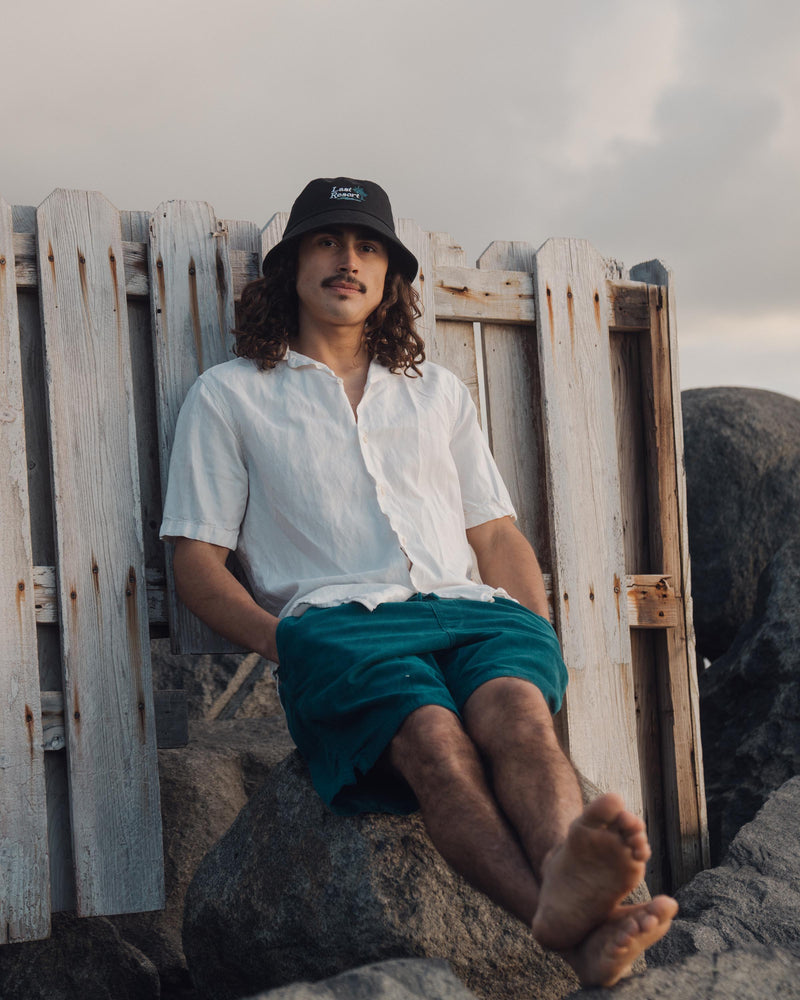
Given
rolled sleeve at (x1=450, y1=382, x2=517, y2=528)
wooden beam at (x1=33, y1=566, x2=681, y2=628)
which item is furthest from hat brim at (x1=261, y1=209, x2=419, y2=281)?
wooden beam at (x1=33, y1=566, x2=681, y2=628)

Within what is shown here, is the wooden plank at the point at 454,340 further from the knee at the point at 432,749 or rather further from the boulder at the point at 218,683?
the boulder at the point at 218,683

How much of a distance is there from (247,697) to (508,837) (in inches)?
151

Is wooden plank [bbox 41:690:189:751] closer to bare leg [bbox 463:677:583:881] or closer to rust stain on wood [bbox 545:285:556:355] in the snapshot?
bare leg [bbox 463:677:583:881]

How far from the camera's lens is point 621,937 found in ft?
6.47

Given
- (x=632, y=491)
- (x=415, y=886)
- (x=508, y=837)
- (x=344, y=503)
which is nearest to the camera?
(x=508, y=837)

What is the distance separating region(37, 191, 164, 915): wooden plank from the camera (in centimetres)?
348

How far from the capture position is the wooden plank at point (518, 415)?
4188mm

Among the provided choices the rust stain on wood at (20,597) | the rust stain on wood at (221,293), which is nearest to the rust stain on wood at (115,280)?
the rust stain on wood at (221,293)

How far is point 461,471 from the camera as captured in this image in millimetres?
3730

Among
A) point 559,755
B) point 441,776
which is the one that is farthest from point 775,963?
point 441,776

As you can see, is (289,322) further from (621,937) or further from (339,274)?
(621,937)

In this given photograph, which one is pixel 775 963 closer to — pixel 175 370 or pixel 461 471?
pixel 461 471

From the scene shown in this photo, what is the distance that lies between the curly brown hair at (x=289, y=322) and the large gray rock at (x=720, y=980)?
6.81 ft

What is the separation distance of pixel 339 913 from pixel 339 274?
2.00m
